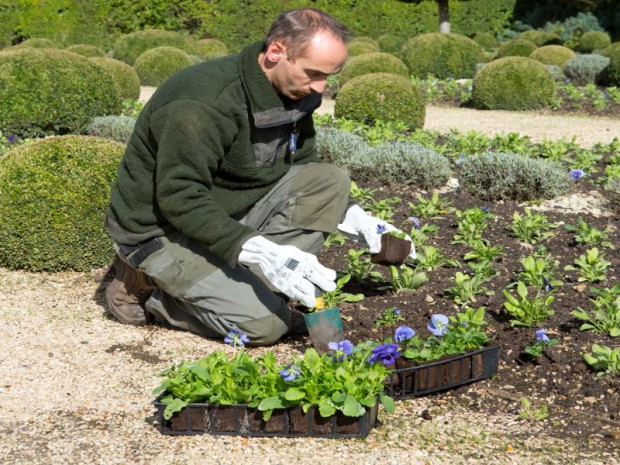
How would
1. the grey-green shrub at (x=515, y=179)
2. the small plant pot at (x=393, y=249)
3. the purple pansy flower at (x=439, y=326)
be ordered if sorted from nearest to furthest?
the purple pansy flower at (x=439, y=326) < the small plant pot at (x=393, y=249) < the grey-green shrub at (x=515, y=179)

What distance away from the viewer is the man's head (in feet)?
10.0

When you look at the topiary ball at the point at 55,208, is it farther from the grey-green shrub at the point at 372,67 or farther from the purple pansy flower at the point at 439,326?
the grey-green shrub at the point at 372,67

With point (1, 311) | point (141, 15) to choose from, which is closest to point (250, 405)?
point (1, 311)

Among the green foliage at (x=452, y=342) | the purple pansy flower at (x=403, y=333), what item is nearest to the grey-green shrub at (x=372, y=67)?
the green foliage at (x=452, y=342)

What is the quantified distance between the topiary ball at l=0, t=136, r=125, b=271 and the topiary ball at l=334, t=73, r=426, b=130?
16.5ft

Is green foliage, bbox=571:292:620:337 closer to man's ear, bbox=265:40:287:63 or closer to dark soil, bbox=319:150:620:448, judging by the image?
dark soil, bbox=319:150:620:448

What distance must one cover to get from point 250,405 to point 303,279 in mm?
612

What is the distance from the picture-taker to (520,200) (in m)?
5.68

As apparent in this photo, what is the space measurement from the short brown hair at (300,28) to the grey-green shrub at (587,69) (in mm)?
12666

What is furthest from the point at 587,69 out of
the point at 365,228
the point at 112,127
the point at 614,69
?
the point at 365,228

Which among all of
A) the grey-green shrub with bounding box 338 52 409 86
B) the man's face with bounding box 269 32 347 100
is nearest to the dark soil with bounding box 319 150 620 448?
the man's face with bounding box 269 32 347 100

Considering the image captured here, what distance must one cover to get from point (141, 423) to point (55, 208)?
1.99 meters

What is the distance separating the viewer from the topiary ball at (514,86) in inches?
460

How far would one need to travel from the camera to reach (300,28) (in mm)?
3049
